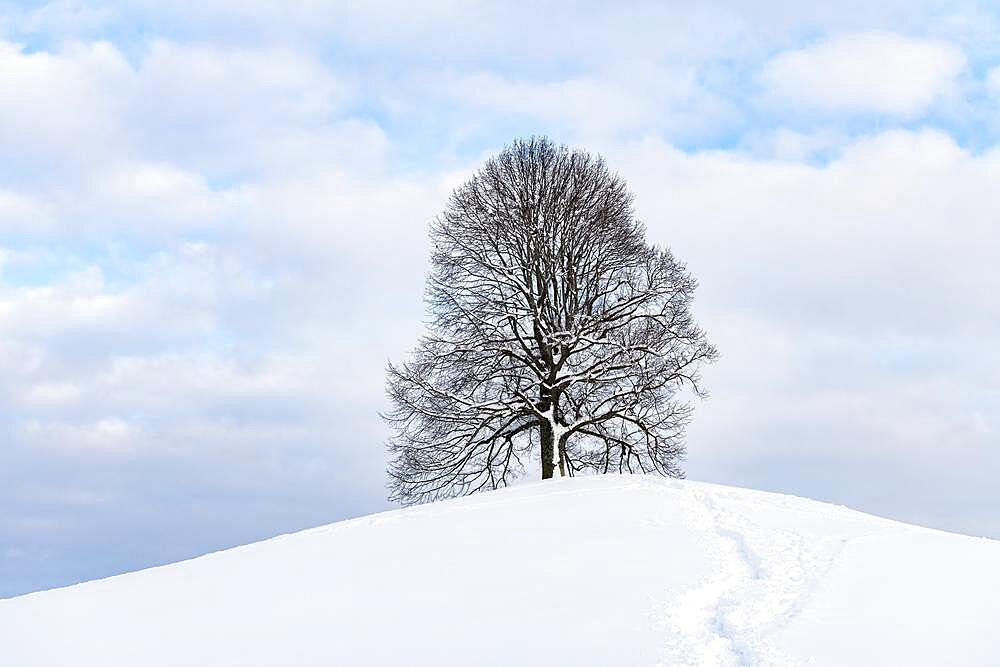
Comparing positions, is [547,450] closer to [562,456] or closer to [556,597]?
[562,456]

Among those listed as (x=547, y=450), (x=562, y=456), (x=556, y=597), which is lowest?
(x=556, y=597)

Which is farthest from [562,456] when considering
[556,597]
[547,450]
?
[556,597]

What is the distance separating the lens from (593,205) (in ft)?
72.9

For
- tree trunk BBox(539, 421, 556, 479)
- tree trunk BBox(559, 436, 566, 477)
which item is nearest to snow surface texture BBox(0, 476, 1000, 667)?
tree trunk BBox(539, 421, 556, 479)

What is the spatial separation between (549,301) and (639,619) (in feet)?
42.3

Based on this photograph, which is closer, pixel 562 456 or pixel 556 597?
pixel 556 597

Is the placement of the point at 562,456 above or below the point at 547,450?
below

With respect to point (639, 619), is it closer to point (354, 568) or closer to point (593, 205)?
point (354, 568)

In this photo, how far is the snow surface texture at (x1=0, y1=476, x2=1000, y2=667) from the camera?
29.5ft

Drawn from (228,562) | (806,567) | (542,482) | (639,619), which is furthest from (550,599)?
(542,482)

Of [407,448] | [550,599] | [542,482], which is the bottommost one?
[550,599]

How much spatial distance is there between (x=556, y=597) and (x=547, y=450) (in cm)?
1074

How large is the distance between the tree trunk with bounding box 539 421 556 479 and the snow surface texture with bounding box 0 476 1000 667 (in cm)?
588

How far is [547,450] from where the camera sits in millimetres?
20859
